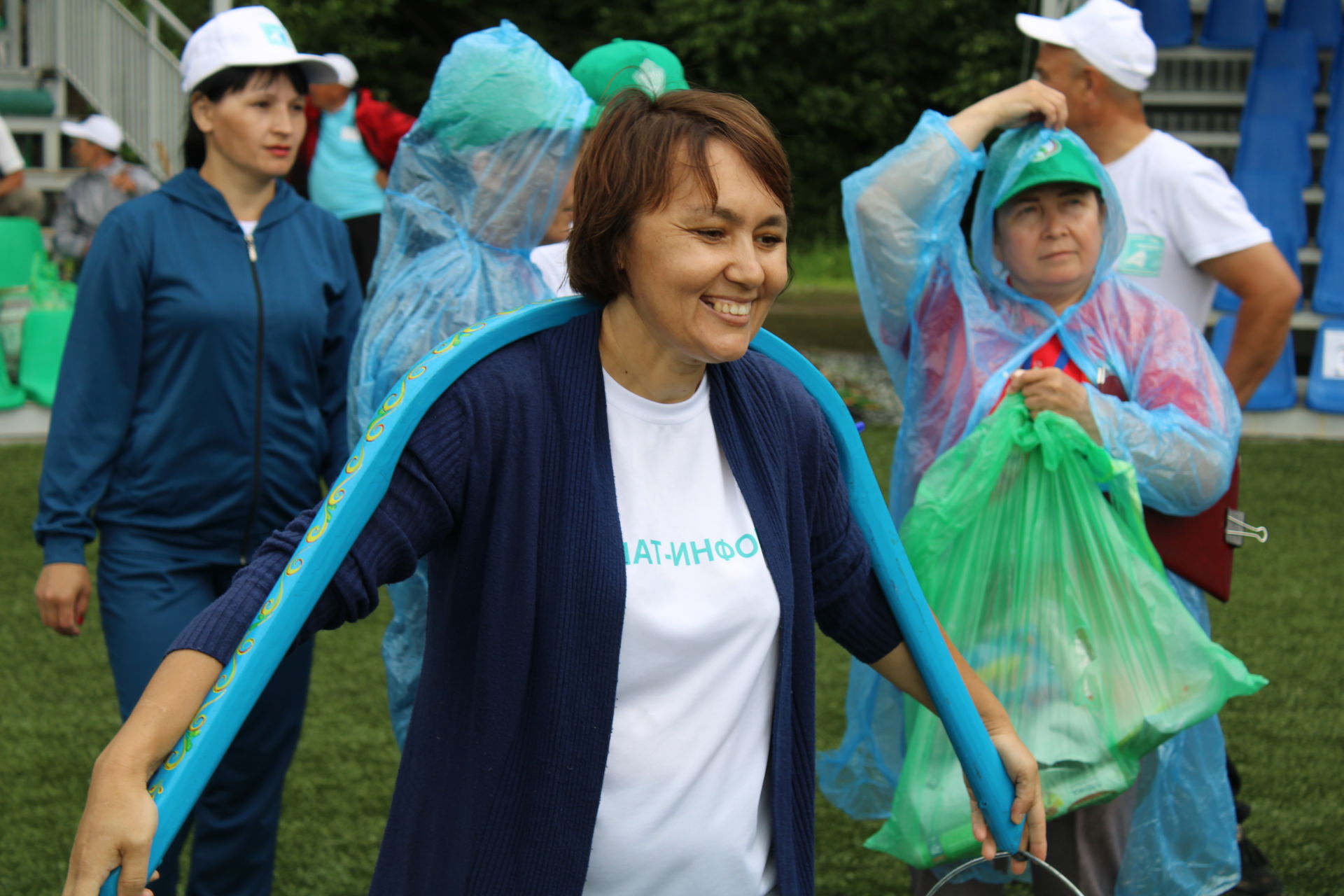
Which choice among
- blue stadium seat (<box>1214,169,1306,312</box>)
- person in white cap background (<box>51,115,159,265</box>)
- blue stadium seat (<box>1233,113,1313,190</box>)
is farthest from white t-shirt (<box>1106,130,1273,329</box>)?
person in white cap background (<box>51,115,159,265</box>)

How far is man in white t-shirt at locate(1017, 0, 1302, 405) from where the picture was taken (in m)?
3.45

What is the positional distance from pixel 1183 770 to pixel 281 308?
1967 mm

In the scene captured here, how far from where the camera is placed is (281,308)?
9.61ft

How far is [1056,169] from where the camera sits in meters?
2.79

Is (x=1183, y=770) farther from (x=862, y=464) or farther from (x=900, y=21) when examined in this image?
(x=900, y=21)

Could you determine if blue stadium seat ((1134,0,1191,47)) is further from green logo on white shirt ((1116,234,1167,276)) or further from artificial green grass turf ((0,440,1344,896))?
green logo on white shirt ((1116,234,1167,276))

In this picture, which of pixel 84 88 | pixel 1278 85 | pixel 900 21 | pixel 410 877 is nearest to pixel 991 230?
pixel 410 877

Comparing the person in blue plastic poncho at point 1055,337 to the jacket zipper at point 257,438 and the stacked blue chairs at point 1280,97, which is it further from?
the stacked blue chairs at point 1280,97

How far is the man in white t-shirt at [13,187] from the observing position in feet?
33.4

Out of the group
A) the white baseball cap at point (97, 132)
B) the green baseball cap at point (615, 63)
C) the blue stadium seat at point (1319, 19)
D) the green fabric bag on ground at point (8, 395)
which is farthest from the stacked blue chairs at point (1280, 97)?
the green fabric bag on ground at point (8, 395)

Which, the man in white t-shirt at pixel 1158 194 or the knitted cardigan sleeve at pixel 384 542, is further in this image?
the man in white t-shirt at pixel 1158 194

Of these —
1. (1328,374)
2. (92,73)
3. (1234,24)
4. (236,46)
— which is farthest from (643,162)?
(92,73)

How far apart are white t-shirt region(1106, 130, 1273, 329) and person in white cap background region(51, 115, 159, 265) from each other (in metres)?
8.34

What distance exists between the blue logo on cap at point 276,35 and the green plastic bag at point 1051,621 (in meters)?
1.59
